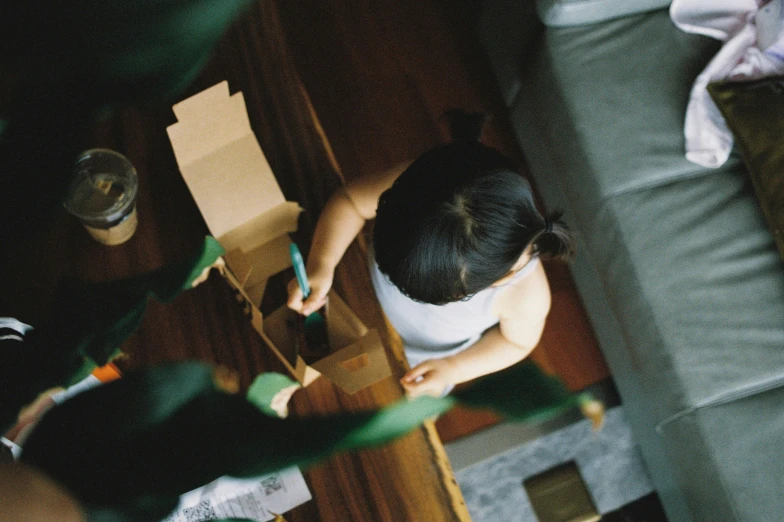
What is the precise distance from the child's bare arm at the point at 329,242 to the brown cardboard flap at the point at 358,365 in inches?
3.6

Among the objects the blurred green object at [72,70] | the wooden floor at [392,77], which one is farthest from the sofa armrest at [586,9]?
the blurred green object at [72,70]

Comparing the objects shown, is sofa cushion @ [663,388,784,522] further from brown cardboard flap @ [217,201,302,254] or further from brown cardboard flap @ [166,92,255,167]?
brown cardboard flap @ [166,92,255,167]

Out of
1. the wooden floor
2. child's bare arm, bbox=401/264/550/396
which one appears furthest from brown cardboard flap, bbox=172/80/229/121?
the wooden floor

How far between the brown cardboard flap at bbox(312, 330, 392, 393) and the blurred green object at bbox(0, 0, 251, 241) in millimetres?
520

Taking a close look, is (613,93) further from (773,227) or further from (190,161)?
(190,161)

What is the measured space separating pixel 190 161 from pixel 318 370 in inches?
14.5

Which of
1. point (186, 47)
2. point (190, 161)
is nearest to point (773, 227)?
point (190, 161)

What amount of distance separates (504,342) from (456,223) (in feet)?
1.27

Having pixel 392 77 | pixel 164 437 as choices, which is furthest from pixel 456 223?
pixel 392 77

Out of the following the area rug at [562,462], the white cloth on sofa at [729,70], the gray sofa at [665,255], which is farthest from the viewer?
the area rug at [562,462]

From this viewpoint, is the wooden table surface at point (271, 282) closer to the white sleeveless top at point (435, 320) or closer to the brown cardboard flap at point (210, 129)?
the brown cardboard flap at point (210, 129)

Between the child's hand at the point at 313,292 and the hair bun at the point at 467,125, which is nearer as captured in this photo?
the child's hand at the point at 313,292

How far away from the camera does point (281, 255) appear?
32.7 inches

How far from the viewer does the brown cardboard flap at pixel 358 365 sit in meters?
0.72
